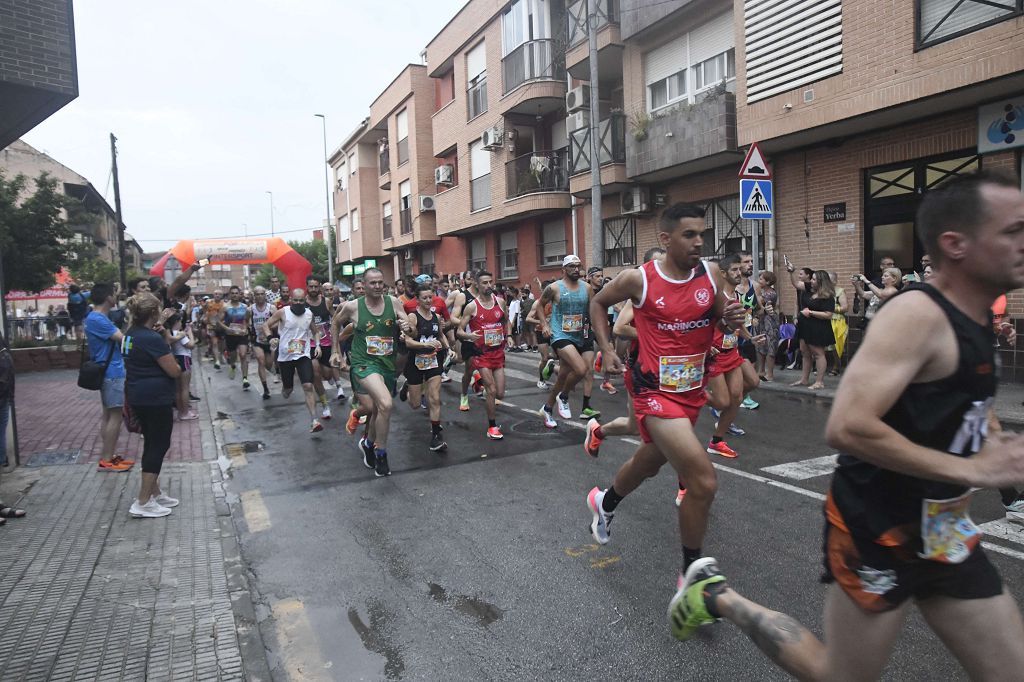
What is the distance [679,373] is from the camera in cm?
411

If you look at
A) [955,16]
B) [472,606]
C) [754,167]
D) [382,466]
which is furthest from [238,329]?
[955,16]

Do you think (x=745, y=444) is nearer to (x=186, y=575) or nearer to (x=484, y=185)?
(x=186, y=575)

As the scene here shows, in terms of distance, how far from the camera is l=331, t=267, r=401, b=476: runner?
670cm

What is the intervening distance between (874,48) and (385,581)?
37.3ft

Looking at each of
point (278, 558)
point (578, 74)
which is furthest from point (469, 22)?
point (278, 558)

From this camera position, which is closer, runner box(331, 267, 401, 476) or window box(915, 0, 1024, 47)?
runner box(331, 267, 401, 476)

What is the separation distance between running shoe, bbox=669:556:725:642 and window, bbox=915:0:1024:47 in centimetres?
1034

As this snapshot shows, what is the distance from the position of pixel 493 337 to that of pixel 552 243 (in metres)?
14.4

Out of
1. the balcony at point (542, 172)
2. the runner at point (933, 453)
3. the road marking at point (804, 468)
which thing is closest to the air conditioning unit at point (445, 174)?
the balcony at point (542, 172)

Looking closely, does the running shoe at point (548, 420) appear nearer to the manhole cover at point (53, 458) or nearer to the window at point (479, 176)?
the manhole cover at point (53, 458)

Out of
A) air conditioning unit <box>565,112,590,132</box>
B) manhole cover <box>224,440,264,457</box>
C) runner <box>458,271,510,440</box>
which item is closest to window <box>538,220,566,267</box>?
air conditioning unit <box>565,112,590,132</box>

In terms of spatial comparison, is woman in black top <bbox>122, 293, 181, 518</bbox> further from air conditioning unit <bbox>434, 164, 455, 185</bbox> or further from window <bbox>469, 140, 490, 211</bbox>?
air conditioning unit <bbox>434, 164, 455, 185</bbox>

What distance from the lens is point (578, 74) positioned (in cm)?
1914

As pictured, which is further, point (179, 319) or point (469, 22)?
point (469, 22)
